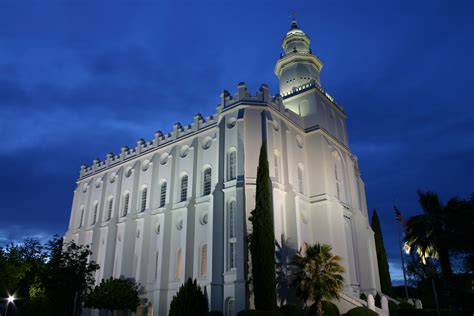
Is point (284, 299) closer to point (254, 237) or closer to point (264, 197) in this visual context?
point (254, 237)

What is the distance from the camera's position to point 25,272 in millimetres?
42312

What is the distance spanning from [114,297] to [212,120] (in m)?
17.0

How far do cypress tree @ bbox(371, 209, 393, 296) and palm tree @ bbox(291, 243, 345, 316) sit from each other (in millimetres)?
17170

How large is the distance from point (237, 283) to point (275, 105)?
15692 millimetres

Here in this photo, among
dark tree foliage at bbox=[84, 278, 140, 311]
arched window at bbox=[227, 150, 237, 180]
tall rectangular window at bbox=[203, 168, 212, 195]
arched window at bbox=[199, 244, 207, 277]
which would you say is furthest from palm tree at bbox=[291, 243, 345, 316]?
dark tree foliage at bbox=[84, 278, 140, 311]

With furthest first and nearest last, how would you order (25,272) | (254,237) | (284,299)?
1. (25,272)
2. (284,299)
3. (254,237)

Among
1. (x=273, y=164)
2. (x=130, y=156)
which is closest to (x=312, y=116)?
(x=273, y=164)

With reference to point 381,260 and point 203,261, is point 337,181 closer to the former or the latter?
point 381,260

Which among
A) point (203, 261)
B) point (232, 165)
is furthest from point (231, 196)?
point (203, 261)

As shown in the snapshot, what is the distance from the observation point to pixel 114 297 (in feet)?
102

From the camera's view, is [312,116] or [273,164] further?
[312,116]

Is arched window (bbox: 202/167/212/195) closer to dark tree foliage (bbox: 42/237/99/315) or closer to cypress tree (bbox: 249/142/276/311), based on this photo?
cypress tree (bbox: 249/142/276/311)

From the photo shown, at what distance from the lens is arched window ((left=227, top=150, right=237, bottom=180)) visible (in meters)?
31.0

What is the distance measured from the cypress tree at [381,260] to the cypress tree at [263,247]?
1973 centimetres
